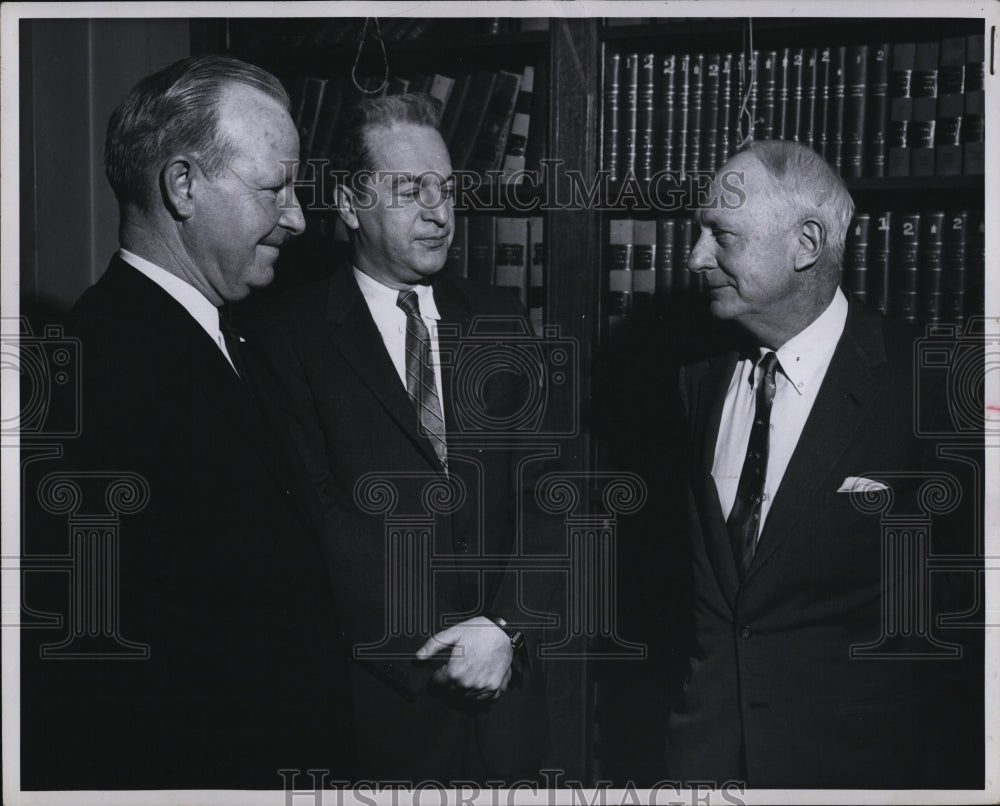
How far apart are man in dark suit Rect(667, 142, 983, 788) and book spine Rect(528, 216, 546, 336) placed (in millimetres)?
306

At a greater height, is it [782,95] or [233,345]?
[782,95]

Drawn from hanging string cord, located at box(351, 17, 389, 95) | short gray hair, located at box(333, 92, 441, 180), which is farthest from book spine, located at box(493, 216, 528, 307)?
hanging string cord, located at box(351, 17, 389, 95)

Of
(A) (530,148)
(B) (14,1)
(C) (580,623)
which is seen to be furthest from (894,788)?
(B) (14,1)

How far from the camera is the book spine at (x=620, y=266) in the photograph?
192 cm

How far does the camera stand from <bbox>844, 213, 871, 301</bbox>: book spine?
182cm

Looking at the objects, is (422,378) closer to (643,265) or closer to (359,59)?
(643,265)

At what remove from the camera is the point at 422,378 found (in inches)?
70.8

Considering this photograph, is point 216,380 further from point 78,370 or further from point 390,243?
point 390,243

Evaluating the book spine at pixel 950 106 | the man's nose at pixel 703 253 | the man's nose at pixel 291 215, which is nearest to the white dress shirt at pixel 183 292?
the man's nose at pixel 291 215

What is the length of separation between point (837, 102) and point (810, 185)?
0.71 ft

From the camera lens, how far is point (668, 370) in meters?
1.90

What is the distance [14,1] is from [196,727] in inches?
50.4

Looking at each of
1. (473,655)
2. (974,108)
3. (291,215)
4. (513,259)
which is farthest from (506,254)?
(974,108)

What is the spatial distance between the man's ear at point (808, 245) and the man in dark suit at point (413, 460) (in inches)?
20.3
